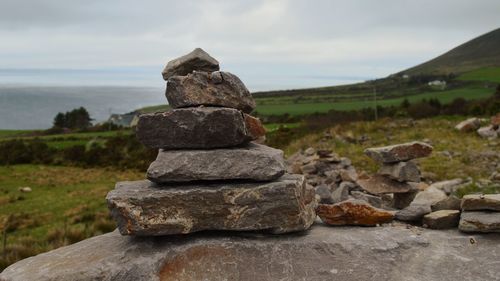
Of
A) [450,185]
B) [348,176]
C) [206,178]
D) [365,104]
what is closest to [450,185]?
[450,185]

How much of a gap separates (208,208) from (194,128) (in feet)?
4.27

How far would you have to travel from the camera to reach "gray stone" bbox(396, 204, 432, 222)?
8.59 metres

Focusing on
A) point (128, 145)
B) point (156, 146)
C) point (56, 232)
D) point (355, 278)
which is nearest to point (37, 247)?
point (56, 232)

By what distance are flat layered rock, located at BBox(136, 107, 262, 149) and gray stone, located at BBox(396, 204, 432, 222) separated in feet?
10.9

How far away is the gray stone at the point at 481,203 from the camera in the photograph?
789 cm

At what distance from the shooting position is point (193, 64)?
8.25 metres

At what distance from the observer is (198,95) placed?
7.89 meters

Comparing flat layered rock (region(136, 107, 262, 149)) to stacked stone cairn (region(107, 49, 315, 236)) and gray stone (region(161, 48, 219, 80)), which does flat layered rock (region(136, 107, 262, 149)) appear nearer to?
stacked stone cairn (region(107, 49, 315, 236))

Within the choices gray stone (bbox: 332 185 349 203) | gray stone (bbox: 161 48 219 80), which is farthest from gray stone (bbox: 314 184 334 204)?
gray stone (bbox: 161 48 219 80)

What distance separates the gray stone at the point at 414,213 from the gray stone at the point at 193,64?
4.27 meters

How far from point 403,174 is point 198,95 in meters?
5.86

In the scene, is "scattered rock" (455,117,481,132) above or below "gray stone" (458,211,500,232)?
below

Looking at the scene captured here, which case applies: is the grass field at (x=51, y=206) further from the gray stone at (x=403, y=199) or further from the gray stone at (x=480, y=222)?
the gray stone at (x=480, y=222)

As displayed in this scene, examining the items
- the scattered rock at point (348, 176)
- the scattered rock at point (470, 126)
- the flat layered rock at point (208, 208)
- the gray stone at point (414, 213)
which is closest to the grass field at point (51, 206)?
the flat layered rock at point (208, 208)
